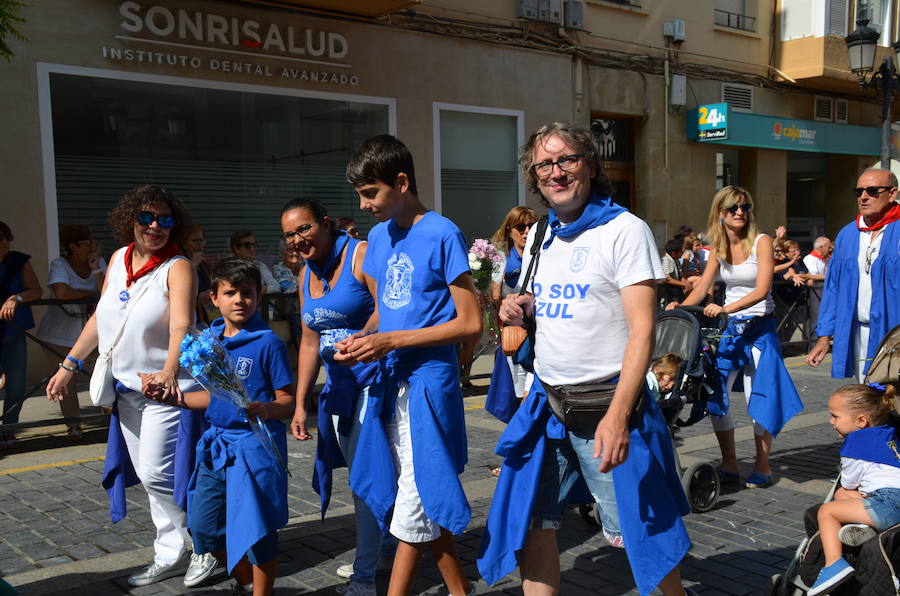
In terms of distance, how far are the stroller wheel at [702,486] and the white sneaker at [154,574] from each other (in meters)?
2.77

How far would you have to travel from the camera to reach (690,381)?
16.9 feet

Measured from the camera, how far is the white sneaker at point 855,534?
340cm

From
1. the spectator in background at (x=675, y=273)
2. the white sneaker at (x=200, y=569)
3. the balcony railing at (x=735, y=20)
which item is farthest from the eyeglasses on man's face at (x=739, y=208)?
the balcony railing at (x=735, y=20)

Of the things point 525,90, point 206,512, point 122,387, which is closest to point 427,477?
point 206,512

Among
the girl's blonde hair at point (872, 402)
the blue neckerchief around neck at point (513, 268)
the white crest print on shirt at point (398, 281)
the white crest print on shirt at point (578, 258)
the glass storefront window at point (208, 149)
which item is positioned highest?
the glass storefront window at point (208, 149)

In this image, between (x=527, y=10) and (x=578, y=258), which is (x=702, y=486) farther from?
(x=527, y=10)

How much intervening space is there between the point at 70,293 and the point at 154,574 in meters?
4.26

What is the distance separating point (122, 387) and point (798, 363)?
9.94 metres

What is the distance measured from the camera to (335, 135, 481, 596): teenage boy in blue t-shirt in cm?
336

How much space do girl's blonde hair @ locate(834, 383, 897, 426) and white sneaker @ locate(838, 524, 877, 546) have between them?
0.45 meters

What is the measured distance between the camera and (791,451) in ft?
21.6

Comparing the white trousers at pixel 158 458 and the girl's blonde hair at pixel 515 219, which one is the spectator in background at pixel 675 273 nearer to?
the girl's blonde hair at pixel 515 219

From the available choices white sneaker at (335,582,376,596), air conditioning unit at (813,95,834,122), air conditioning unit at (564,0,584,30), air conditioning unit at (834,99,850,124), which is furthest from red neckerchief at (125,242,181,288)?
air conditioning unit at (834,99,850,124)

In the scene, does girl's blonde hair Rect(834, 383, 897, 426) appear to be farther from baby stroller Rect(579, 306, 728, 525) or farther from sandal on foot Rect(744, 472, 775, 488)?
sandal on foot Rect(744, 472, 775, 488)
